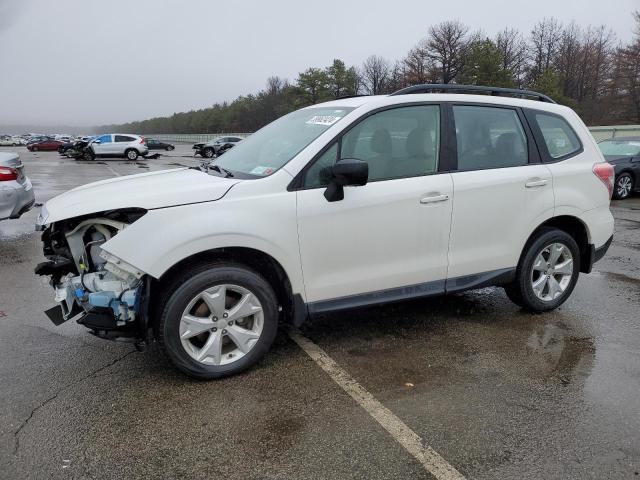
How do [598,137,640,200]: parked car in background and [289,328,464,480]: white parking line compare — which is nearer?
[289,328,464,480]: white parking line

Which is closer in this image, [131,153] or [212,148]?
[131,153]

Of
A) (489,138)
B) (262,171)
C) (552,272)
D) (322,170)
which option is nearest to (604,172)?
(552,272)

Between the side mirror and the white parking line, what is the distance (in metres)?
1.18

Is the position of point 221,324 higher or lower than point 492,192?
lower

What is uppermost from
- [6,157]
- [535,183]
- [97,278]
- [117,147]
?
[6,157]

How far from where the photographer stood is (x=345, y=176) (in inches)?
134

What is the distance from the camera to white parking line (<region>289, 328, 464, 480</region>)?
2.59m

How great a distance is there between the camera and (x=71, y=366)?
12.1ft

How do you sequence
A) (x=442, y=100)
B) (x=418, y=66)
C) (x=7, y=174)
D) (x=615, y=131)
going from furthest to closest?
(x=418, y=66), (x=615, y=131), (x=7, y=174), (x=442, y=100)

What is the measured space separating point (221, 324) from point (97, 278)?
0.84 m

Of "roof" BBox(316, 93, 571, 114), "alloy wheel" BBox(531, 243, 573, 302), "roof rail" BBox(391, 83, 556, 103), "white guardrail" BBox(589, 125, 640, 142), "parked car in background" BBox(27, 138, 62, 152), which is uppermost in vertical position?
"roof rail" BBox(391, 83, 556, 103)

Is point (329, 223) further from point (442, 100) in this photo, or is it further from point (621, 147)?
point (621, 147)

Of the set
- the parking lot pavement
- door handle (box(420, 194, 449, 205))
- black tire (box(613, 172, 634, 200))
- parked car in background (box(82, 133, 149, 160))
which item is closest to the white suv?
door handle (box(420, 194, 449, 205))

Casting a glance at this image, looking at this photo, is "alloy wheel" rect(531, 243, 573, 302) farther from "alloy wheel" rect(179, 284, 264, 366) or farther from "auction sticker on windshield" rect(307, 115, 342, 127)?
"alloy wheel" rect(179, 284, 264, 366)
